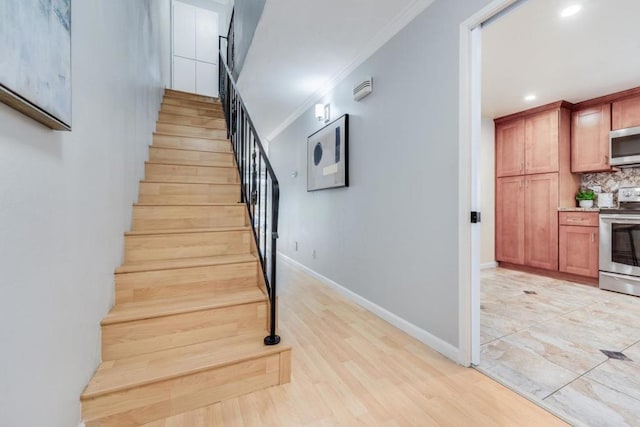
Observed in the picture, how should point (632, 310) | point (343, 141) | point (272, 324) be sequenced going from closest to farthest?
1. point (272, 324)
2. point (632, 310)
3. point (343, 141)

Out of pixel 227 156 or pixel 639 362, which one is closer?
pixel 639 362

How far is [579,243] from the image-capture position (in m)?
3.41

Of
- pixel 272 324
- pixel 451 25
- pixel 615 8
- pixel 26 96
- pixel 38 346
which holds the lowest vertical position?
pixel 272 324

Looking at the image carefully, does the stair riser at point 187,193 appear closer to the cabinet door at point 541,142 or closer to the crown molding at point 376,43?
the crown molding at point 376,43

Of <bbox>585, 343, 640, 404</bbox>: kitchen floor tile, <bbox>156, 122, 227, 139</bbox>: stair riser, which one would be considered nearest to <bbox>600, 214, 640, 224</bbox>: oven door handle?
<bbox>585, 343, 640, 404</bbox>: kitchen floor tile

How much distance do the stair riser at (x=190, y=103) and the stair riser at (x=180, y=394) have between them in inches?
131

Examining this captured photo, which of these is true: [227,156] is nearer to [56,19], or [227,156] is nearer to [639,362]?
[56,19]

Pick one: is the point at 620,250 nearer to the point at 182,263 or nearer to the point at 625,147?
the point at 625,147

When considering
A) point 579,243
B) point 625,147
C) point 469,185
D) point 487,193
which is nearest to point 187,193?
point 469,185

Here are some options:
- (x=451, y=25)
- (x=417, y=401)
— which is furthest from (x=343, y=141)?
(x=417, y=401)

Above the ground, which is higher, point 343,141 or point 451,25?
point 451,25

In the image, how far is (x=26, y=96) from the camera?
2.29 ft

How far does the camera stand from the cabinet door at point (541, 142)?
3666 millimetres

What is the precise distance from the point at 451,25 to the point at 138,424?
2.72 m
